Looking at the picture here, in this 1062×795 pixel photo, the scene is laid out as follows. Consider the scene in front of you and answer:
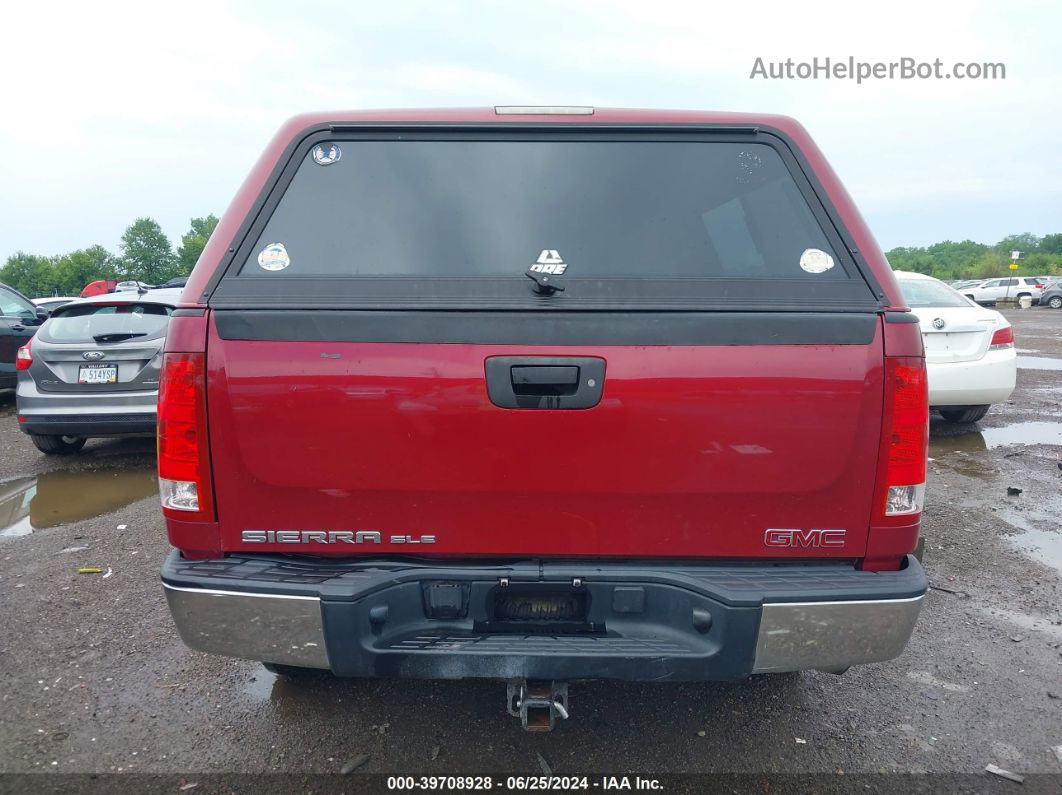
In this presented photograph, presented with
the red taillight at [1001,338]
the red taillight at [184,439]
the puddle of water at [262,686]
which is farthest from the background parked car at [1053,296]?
the red taillight at [184,439]

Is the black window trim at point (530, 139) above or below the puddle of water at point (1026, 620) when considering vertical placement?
above

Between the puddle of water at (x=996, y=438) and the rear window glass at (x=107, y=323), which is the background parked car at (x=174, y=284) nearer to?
the rear window glass at (x=107, y=323)

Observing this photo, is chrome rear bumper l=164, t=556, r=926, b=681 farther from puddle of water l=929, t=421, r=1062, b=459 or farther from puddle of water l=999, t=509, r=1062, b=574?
puddle of water l=929, t=421, r=1062, b=459

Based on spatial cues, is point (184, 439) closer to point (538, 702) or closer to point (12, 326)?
point (538, 702)

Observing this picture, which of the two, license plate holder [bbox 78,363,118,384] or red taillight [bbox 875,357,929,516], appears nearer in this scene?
red taillight [bbox 875,357,929,516]

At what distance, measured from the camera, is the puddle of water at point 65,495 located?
5.09 m

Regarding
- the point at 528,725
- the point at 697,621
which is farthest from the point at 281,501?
the point at 697,621

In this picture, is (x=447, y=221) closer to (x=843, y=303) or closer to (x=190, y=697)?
(x=843, y=303)

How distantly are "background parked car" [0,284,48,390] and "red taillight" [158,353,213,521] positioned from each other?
886 centimetres

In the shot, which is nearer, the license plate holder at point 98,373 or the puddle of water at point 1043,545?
the puddle of water at point 1043,545

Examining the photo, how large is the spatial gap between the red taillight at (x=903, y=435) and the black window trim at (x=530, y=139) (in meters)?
0.22

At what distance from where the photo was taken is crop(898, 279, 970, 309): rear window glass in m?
7.12

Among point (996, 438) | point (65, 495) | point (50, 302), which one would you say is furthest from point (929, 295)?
point (50, 302)

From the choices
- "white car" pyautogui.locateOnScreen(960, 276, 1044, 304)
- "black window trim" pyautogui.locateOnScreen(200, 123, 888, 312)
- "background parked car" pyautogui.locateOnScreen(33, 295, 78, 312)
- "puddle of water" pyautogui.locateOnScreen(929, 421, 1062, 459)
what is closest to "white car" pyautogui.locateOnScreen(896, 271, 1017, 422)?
"puddle of water" pyautogui.locateOnScreen(929, 421, 1062, 459)
